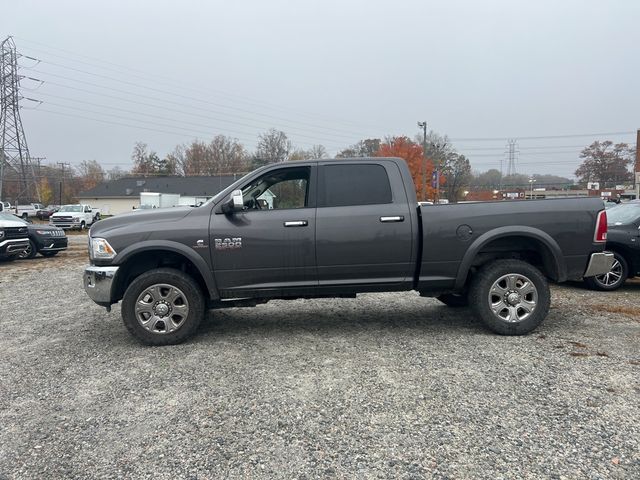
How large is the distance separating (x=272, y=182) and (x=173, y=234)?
1.24 metres

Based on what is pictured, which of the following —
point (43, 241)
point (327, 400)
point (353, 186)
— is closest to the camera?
point (327, 400)

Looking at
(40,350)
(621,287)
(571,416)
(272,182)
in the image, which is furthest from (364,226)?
(621,287)

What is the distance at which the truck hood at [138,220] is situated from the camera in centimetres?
486

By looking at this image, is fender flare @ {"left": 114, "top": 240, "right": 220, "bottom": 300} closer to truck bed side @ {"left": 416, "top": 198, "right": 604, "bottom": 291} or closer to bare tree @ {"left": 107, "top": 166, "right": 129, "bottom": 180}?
truck bed side @ {"left": 416, "top": 198, "right": 604, "bottom": 291}

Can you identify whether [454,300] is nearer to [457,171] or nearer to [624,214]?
[624,214]

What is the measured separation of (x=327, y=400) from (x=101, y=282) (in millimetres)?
2837

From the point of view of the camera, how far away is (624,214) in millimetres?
7836

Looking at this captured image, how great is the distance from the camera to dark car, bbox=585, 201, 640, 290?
7348 mm

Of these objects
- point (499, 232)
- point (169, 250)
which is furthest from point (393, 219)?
point (169, 250)

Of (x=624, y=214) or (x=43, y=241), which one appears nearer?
(x=624, y=214)

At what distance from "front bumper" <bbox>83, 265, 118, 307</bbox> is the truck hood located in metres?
0.40

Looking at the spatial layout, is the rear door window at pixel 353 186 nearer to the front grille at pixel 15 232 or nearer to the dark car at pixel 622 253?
the dark car at pixel 622 253

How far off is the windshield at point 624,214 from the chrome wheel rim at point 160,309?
23.9 feet

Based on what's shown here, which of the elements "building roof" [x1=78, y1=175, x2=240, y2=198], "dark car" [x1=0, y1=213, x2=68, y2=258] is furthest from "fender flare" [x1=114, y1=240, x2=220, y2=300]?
"building roof" [x1=78, y1=175, x2=240, y2=198]
